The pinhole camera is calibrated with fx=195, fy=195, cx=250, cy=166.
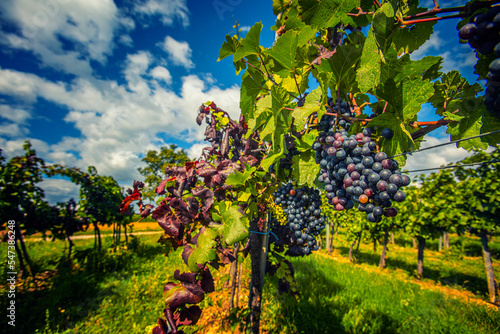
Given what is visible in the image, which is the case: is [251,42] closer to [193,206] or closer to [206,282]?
[193,206]

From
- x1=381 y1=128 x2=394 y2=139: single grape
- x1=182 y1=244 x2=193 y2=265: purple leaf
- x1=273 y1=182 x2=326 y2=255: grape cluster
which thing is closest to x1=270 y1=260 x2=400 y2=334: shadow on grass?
x1=273 y1=182 x2=326 y2=255: grape cluster

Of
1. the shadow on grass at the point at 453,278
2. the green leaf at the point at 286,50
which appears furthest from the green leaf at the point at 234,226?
the shadow on grass at the point at 453,278

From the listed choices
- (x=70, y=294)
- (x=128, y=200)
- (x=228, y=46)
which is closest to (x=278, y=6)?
(x=228, y=46)

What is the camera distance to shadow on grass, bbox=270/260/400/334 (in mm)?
3549

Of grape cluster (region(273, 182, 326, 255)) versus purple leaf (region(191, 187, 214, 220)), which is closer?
purple leaf (region(191, 187, 214, 220))

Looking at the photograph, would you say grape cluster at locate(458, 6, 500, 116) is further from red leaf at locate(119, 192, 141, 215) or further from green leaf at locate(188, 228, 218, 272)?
red leaf at locate(119, 192, 141, 215)

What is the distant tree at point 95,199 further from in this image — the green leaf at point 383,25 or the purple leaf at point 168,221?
the green leaf at point 383,25

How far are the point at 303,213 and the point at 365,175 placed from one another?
118 cm

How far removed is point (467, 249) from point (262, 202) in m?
19.5

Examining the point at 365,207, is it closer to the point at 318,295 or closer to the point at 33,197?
the point at 318,295

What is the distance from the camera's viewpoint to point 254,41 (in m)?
1.10

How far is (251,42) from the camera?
1.10m

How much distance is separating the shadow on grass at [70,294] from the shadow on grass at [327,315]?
4.03 m

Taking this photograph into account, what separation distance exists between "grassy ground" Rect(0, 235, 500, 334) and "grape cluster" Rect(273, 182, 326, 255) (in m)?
1.16
